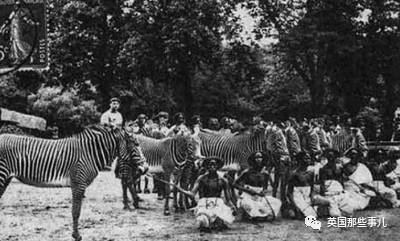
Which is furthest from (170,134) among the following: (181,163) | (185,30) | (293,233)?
→ (185,30)

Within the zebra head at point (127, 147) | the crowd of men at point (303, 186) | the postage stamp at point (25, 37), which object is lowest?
the crowd of men at point (303, 186)

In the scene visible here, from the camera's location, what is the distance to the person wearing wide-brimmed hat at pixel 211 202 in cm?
964

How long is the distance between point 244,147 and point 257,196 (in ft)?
10.2

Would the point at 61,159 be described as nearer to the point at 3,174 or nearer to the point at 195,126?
the point at 3,174

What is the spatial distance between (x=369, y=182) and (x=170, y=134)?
4394 mm

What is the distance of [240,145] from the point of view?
13734mm

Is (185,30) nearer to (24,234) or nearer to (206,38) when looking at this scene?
(206,38)

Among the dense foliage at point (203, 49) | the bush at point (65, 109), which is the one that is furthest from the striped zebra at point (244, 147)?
the bush at point (65, 109)

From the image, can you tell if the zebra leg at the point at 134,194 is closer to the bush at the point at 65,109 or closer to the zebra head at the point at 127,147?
the zebra head at the point at 127,147

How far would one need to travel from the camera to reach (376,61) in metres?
24.8

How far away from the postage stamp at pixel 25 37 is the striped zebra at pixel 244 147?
5402 millimetres

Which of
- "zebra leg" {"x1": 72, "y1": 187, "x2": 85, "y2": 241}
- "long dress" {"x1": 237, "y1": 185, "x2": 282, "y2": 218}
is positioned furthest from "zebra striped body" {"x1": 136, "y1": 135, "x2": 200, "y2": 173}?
"zebra leg" {"x1": 72, "y1": 187, "x2": 85, "y2": 241}

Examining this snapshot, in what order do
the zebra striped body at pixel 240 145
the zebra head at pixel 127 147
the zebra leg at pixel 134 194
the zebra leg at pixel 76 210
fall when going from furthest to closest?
the zebra striped body at pixel 240 145
the zebra leg at pixel 134 194
the zebra head at pixel 127 147
the zebra leg at pixel 76 210

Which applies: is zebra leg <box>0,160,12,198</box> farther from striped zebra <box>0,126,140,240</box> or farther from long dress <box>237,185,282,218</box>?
long dress <box>237,185,282,218</box>
